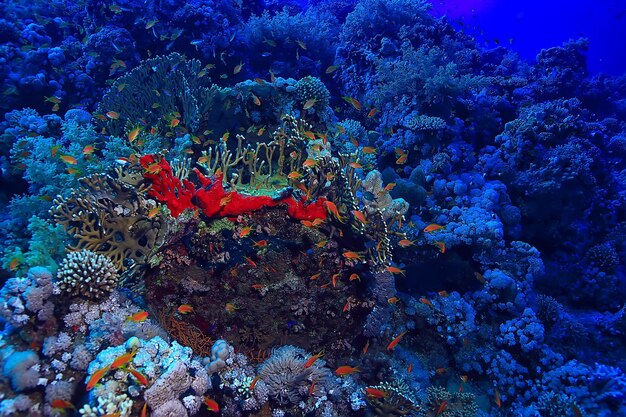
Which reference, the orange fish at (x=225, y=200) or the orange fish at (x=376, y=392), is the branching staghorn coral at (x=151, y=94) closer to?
the orange fish at (x=225, y=200)

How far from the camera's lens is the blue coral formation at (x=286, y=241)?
364 centimetres

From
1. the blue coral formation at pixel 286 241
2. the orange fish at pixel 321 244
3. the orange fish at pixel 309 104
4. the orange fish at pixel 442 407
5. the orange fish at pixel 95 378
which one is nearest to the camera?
the orange fish at pixel 95 378

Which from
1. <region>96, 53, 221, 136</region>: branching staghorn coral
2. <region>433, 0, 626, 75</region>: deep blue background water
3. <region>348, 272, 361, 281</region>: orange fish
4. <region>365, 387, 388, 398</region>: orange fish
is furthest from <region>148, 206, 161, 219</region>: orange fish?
<region>433, 0, 626, 75</region>: deep blue background water

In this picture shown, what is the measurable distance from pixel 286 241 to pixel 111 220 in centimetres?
227

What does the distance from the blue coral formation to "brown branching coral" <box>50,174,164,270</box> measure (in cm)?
3

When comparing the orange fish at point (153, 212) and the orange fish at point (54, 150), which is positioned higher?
the orange fish at point (54, 150)

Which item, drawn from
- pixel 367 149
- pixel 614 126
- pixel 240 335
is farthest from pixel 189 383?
pixel 614 126

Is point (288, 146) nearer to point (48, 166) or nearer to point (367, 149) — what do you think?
point (367, 149)

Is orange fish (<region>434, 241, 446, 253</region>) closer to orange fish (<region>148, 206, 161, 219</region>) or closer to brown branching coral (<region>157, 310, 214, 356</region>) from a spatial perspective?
brown branching coral (<region>157, 310, 214, 356</region>)

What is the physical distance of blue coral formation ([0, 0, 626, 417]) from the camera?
3639 millimetres

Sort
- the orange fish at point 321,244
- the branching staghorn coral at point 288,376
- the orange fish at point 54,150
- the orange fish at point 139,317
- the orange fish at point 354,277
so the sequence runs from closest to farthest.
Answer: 1. the orange fish at point 139,317
2. the branching staghorn coral at point 288,376
3. the orange fish at point 321,244
4. the orange fish at point 354,277
5. the orange fish at point 54,150

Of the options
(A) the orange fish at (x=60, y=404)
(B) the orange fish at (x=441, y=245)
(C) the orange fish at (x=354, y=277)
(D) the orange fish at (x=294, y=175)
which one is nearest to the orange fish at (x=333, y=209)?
(D) the orange fish at (x=294, y=175)

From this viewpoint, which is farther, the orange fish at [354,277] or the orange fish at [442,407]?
the orange fish at [442,407]

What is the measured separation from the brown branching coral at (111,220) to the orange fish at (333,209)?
2.16 m
